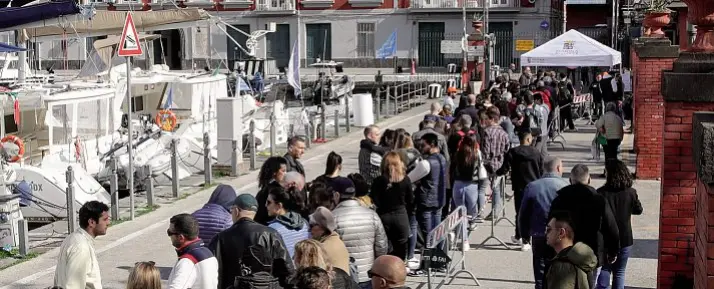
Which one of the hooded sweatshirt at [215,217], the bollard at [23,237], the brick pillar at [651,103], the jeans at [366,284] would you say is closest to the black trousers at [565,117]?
the brick pillar at [651,103]

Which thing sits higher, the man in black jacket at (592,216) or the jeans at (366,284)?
the man in black jacket at (592,216)

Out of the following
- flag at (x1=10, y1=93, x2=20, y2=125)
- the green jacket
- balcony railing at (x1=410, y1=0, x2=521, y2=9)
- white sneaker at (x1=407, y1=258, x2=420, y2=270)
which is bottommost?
white sneaker at (x1=407, y1=258, x2=420, y2=270)

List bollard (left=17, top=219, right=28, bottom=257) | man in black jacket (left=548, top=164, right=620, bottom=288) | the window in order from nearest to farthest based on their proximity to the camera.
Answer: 1. man in black jacket (left=548, top=164, right=620, bottom=288)
2. bollard (left=17, top=219, right=28, bottom=257)
3. the window

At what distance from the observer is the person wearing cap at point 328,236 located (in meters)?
8.57

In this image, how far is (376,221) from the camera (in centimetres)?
998

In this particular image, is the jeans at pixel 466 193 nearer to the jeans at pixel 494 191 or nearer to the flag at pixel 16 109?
the jeans at pixel 494 191

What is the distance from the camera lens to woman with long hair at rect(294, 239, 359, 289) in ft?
24.5

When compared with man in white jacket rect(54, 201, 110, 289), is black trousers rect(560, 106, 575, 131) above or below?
below

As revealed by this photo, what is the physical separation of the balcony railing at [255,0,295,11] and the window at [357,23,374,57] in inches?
168

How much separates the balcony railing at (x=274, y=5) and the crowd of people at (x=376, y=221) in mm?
51600

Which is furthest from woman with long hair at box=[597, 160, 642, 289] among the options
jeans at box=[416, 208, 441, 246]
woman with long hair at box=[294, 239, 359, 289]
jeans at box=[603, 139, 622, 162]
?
jeans at box=[603, 139, 622, 162]

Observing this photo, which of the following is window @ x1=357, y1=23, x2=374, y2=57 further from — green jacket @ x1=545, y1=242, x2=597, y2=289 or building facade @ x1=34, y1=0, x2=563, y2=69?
green jacket @ x1=545, y1=242, x2=597, y2=289

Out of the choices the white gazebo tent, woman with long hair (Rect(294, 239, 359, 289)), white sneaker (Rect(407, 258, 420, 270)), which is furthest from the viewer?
the white gazebo tent

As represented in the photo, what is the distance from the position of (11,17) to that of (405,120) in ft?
55.0
